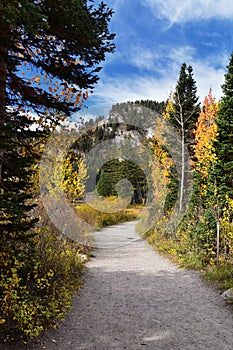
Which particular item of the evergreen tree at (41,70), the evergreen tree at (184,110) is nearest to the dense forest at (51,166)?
the evergreen tree at (41,70)

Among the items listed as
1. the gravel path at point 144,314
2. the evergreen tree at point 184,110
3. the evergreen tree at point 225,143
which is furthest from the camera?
the evergreen tree at point 184,110

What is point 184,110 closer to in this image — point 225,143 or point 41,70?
point 225,143

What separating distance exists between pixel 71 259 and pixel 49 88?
444cm

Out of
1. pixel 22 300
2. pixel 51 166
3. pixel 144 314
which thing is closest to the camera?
pixel 22 300

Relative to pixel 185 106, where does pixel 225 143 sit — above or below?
below

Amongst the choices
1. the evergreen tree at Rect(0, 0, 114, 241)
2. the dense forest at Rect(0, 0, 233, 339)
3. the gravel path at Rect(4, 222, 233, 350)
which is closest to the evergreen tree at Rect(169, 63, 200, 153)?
the dense forest at Rect(0, 0, 233, 339)

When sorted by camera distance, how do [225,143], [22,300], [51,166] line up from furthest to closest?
[225,143] < [51,166] < [22,300]

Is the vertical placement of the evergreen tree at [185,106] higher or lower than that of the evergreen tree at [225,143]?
higher

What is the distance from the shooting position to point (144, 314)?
15.5 ft

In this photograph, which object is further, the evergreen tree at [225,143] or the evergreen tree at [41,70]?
the evergreen tree at [225,143]

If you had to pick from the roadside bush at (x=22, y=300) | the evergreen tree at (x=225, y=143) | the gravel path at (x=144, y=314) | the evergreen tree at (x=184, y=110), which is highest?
the evergreen tree at (x=184, y=110)

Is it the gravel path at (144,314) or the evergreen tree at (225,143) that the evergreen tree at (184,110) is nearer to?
the evergreen tree at (225,143)

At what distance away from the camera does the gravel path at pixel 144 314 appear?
12.3ft

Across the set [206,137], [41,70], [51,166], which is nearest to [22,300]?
[41,70]
